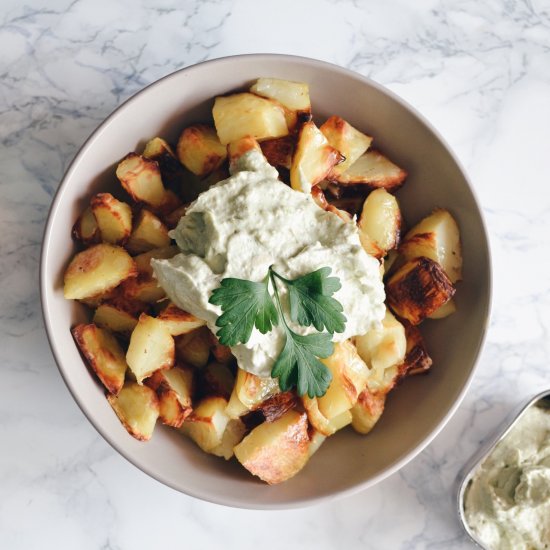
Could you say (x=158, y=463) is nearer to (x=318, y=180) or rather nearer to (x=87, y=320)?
(x=87, y=320)

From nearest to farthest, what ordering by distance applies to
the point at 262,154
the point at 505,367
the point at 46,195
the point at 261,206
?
the point at 261,206, the point at 262,154, the point at 46,195, the point at 505,367

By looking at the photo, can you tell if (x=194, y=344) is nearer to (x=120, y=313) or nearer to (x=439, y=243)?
(x=120, y=313)

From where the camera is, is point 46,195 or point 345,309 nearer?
point 345,309

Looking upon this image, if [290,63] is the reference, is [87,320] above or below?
below

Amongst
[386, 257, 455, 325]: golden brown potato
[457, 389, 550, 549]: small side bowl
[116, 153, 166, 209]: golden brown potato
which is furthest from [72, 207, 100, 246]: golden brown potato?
[457, 389, 550, 549]: small side bowl

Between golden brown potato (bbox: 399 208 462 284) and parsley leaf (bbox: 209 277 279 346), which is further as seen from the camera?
golden brown potato (bbox: 399 208 462 284)

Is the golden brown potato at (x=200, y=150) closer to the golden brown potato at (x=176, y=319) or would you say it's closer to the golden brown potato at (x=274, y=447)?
the golden brown potato at (x=176, y=319)

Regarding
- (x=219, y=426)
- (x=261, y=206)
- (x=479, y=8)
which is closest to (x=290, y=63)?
(x=261, y=206)

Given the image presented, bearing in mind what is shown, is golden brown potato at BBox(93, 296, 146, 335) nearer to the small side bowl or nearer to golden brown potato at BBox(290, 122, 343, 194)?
golden brown potato at BBox(290, 122, 343, 194)
